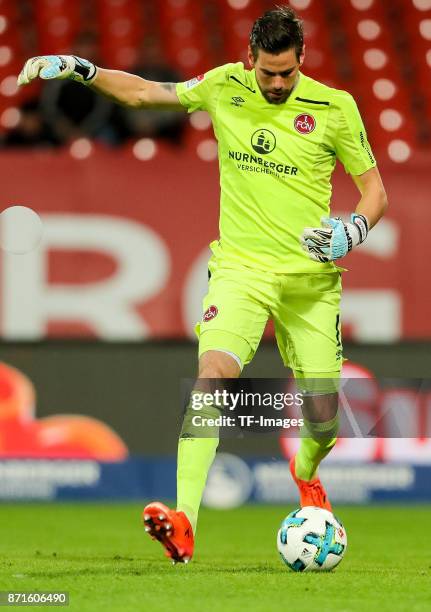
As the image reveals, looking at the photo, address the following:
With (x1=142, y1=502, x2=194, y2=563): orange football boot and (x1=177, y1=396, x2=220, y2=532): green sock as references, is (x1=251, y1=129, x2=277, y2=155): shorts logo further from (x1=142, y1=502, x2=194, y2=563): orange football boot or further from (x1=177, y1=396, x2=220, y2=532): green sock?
(x1=142, y1=502, x2=194, y2=563): orange football boot

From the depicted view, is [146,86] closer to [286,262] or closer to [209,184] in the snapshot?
[286,262]

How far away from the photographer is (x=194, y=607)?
14.0 ft

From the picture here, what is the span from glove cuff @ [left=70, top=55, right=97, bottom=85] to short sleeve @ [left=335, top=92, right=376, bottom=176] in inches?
41.9

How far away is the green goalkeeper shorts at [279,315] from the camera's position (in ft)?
18.0

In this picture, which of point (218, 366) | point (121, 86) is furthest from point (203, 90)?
point (218, 366)

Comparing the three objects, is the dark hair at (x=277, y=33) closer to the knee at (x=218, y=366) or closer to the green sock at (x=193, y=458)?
the knee at (x=218, y=366)

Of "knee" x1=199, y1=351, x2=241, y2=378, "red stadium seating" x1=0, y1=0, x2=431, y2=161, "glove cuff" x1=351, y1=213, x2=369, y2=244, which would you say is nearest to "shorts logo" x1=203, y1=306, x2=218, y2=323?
"knee" x1=199, y1=351, x2=241, y2=378

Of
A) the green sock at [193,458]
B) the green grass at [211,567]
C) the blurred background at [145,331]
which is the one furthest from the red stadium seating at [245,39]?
the green sock at [193,458]

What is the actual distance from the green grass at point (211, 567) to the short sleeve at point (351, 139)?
67.6 inches

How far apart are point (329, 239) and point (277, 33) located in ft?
2.86

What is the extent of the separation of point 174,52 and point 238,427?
6.80 meters

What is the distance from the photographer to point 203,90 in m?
5.79

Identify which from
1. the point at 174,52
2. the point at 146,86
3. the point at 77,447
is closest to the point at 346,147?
the point at 146,86

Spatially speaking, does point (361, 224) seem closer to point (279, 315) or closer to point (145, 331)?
point (279, 315)
